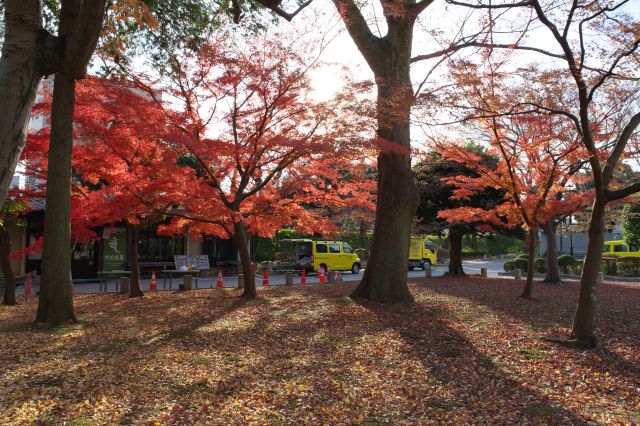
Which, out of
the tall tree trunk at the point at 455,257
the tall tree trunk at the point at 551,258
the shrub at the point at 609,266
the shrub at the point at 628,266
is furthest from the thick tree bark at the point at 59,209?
the shrub at the point at 609,266

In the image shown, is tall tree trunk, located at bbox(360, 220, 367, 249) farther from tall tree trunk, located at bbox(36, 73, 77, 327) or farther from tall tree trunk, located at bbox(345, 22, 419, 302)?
tall tree trunk, located at bbox(36, 73, 77, 327)

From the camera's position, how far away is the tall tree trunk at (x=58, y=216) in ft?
25.0

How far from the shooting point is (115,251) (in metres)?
23.2

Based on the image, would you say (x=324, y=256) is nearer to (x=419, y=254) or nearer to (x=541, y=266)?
(x=419, y=254)

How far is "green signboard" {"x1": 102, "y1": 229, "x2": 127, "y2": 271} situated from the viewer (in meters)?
22.9

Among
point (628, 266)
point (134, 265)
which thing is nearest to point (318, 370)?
point (134, 265)

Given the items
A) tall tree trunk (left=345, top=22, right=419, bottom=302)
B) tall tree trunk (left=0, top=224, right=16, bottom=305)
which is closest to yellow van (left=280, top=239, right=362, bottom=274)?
tall tree trunk (left=345, top=22, right=419, bottom=302)

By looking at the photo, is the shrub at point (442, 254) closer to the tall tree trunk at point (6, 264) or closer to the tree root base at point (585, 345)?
the tall tree trunk at point (6, 264)

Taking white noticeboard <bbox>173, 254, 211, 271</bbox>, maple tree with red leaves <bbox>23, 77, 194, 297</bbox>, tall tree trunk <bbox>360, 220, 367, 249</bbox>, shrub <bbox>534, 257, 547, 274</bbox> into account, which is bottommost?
shrub <bbox>534, 257, 547, 274</bbox>

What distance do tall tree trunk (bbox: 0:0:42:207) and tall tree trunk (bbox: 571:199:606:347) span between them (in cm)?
634

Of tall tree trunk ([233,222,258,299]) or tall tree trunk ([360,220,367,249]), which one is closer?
tall tree trunk ([233,222,258,299])

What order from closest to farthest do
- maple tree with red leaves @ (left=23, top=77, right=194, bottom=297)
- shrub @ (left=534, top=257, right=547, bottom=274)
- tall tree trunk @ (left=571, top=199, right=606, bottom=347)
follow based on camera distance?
tall tree trunk @ (left=571, top=199, right=606, bottom=347) < maple tree with red leaves @ (left=23, top=77, right=194, bottom=297) < shrub @ (left=534, top=257, right=547, bottom=274)

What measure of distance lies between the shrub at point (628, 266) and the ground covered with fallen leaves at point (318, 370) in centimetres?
1480

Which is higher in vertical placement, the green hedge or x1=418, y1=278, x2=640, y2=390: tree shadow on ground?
the green hedge
